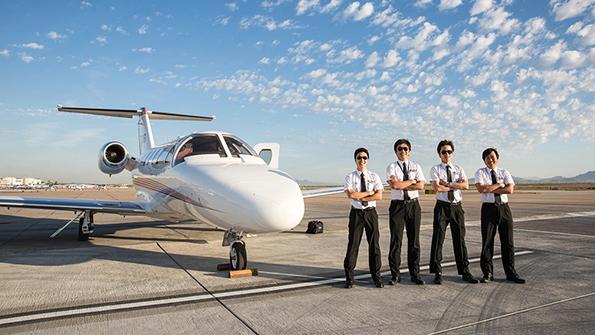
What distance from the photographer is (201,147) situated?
7.75 metres

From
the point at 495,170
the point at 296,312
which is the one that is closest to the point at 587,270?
the point at 495,170

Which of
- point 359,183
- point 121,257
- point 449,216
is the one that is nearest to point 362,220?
point 359,183

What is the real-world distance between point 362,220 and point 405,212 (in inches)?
25.6

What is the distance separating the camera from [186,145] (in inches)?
318

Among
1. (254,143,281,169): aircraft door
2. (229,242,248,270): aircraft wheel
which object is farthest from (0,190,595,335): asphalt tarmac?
(254,143,281,169): aircraft door

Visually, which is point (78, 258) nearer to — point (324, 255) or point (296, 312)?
point (324, 255)

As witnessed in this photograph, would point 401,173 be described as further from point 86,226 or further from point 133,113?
point 133,113

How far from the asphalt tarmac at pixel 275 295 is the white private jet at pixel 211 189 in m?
0.91

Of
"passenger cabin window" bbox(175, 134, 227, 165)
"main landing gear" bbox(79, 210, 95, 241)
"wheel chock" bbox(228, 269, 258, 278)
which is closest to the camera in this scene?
"wheel chock" bbox(228, 269, 258, 278)

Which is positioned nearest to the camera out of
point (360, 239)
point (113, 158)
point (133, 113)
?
point (360, 239)

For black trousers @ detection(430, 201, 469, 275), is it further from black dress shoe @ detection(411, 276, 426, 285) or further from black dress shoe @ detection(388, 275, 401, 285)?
black dress shoe @ detection(388, 275, 401, 285)

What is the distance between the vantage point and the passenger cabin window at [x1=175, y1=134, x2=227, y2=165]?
7574 mm

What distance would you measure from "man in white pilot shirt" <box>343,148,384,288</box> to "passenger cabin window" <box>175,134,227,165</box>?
309 centimetres

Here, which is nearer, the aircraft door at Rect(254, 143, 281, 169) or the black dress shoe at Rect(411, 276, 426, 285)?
the black dress shoe at Rect(411, 276, 426, 285)
